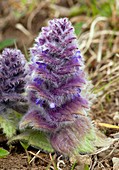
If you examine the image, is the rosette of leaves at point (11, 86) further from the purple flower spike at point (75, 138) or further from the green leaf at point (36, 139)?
the purple flower spike at point (75, 138)

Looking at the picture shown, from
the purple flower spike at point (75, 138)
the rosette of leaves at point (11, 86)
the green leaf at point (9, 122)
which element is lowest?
the purple flower spike at point (75, 138)

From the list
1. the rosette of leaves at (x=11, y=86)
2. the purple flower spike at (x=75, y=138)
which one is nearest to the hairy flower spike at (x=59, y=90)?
the purple flower spike at (x=75, y=138)

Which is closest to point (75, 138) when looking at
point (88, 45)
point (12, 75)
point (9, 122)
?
point (9, 122)

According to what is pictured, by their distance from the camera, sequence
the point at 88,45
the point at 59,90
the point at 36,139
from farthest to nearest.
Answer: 1. the point at 88,45
2. the point at 36,139
3. the point at 59,90

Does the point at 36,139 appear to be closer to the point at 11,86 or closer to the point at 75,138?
the point at 75,138

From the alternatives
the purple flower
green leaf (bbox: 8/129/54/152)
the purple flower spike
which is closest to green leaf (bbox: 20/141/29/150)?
green leaf (bbox: 8/129/54/152)
